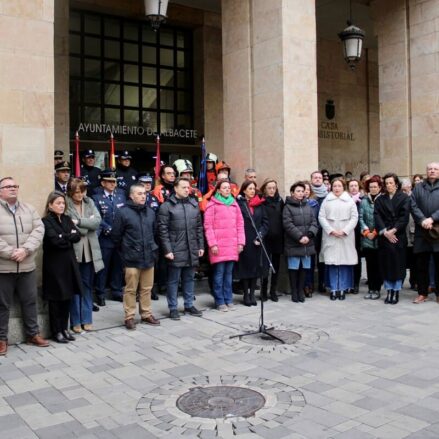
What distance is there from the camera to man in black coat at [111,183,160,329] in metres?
7.08

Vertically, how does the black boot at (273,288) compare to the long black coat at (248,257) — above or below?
below

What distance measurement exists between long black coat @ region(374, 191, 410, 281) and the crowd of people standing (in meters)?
0.02

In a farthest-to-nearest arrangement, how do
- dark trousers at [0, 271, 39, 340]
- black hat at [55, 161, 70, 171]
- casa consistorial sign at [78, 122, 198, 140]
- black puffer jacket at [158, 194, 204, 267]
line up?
casa consistorial sign at [78, 122, 198, 140]
black hat at [55, 161, 70, 171]
black puffer jacket at [158, 194, 204, 267]
dark trousers at [0, 271, 39, 340]

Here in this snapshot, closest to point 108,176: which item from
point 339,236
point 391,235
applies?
point 339,236

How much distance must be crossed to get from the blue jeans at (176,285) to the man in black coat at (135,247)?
412 mm

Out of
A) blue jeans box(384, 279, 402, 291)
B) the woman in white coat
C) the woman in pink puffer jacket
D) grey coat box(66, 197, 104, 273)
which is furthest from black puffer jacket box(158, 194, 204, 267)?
blue jeans box(384, 279, 402, 291)

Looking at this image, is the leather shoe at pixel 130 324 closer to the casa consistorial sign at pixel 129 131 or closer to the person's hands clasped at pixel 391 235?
the person's hands clasped at pixel 391 235

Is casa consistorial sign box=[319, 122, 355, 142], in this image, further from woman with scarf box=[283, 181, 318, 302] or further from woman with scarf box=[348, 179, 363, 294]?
woman with scarf box=[283, 181, 318, 302]

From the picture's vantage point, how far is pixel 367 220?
30.2 feet

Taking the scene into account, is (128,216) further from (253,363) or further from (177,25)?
(177,25)

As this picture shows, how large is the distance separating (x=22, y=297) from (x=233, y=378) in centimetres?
266

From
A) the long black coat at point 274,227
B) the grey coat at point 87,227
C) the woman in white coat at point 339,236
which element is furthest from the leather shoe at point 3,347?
the woman in white coat at point 339,236

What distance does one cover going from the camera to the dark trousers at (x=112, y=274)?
8469 mm

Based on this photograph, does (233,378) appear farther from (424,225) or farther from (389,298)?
(424,225)
